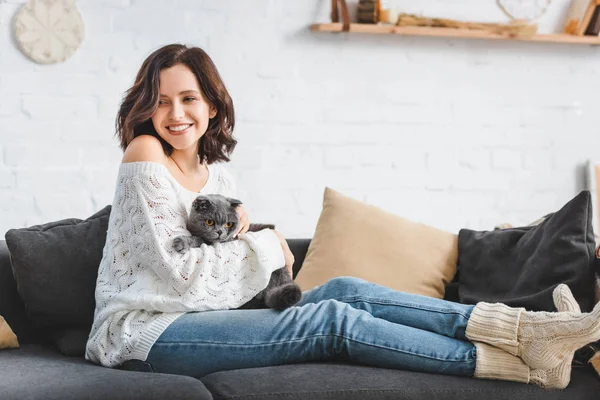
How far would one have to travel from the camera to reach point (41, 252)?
251 centimetres

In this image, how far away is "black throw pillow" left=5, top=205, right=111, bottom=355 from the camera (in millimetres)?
2475

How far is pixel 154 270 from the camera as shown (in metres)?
2.14

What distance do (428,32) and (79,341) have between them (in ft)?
6.47

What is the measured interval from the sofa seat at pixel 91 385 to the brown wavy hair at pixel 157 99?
66cm

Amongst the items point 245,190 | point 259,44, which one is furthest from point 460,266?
point 259,44

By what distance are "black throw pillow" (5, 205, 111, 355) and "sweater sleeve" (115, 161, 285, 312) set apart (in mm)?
415

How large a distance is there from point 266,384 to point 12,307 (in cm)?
100

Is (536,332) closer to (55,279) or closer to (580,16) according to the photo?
(55,279)

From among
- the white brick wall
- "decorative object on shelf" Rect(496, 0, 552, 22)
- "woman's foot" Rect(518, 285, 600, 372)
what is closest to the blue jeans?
"woman's foot" Rect(518, 285, 600, 372)

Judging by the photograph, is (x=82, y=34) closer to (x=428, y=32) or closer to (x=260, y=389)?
(x=428, y=32)

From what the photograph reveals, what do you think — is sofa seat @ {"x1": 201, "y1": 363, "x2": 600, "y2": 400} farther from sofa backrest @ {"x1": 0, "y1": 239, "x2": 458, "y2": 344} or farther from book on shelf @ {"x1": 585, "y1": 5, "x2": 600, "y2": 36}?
book on shelf @ {"x1": 585, "y1": 5, "x2": 600, "y2": 36}

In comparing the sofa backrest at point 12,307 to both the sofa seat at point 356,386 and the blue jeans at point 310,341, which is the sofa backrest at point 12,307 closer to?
the blue jeans at point 310,341

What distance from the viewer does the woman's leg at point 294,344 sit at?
210 centimetres

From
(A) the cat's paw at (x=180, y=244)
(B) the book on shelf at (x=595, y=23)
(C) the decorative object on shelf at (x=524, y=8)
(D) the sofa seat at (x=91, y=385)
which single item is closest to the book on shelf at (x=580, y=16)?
(B) the book on shelf at (x=595, y=23)
